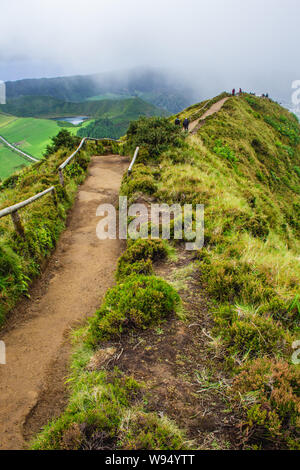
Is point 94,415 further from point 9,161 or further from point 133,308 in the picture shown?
point 9,161

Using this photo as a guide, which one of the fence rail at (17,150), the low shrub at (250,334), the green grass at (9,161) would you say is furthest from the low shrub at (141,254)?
the fence rail at (17,150)

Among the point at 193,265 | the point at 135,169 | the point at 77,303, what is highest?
the point at 135,169

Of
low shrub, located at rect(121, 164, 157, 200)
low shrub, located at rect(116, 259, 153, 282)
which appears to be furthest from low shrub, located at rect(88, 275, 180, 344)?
low shrub, located at rect(121, 164, 157, 200)

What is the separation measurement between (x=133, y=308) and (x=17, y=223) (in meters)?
3.98

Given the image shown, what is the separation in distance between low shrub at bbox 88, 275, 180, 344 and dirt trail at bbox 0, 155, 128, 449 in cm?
103

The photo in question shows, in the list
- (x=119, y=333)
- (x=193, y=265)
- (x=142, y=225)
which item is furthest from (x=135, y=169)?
(x=119, y=333)

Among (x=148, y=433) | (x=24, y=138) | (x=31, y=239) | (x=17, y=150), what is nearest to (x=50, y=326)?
(x=31, y=239)

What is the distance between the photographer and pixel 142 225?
25.5 feet

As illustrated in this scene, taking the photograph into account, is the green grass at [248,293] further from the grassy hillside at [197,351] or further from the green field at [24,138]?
the green field at [24,138]

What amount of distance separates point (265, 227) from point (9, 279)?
7.44 metres

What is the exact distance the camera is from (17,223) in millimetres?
6340

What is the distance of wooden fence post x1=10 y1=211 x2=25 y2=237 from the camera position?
6.23 meters

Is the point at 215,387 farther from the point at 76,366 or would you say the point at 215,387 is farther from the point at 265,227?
the point at 265,227

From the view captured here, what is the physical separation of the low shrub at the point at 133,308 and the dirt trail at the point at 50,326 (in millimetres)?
1028
